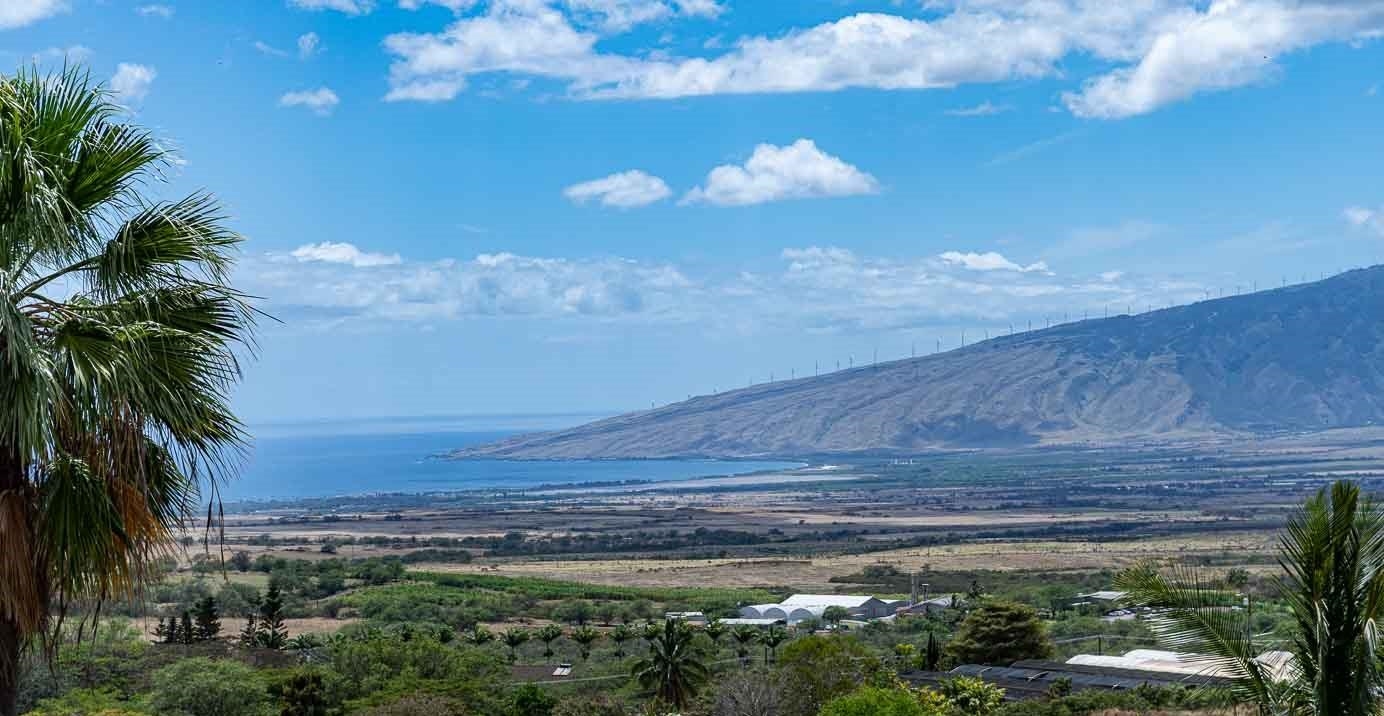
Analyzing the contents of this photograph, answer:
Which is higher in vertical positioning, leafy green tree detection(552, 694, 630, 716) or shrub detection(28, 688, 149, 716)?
shrub detection(28, 688, 149, 716)

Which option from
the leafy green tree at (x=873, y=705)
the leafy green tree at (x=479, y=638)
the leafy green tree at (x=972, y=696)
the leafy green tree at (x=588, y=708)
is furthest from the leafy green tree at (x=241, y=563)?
the leafy green tree at (x=873, y=705)

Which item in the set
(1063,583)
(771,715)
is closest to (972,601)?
(1063,583)

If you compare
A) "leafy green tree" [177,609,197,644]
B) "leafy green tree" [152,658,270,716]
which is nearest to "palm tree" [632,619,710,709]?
"leafy green tree" [152,658,270,716]

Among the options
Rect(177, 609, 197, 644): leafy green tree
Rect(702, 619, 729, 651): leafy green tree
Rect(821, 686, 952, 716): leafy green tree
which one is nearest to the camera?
Rect(821, 686, 952, 716): leafy green tree

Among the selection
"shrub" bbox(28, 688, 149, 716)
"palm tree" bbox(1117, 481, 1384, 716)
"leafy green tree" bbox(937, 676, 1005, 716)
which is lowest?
"leafy green tree" bbox(937, 676, 1005, 716)

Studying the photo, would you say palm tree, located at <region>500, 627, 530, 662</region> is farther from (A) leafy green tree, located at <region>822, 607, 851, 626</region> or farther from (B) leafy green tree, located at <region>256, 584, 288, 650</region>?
(A) leafy green tree, located at <region>822, 607, 851, 626</region>

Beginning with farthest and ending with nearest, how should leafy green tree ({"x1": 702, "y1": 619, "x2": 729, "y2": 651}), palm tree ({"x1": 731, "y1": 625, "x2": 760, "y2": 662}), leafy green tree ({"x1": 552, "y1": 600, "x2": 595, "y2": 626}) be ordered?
leafy green tree ({"x1": 552, "y1": 600, "x2": 595, "y2": 626}), leafy green tree ({"x1": 702, "y1": 619, "x2": 729, "y2": 651}), palm tree ({"x1": 731, "y1": 625, "x2": 760, "y2": 662})

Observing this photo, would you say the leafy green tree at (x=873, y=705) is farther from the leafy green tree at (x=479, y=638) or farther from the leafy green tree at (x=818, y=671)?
the leafy green tree at (x=479, y=638)
